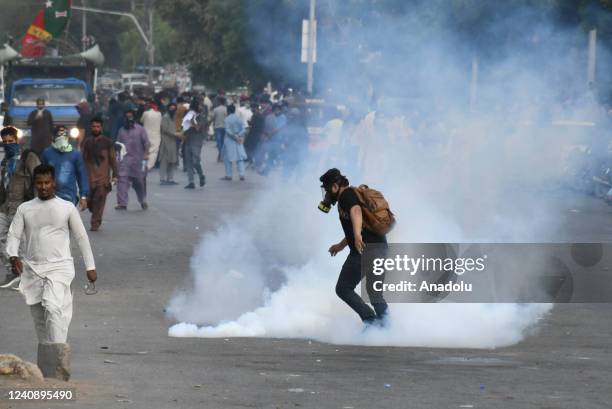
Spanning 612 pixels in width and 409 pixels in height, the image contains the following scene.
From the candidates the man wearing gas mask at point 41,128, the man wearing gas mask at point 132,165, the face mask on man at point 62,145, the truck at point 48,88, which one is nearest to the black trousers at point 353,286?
the face mask on man at point 62,145

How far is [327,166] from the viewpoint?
2694 cm

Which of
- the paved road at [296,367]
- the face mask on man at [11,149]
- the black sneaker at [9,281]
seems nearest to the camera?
the paved road at [296,367]

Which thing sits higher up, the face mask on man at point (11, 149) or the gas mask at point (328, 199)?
the gas mask at point (328, 199)

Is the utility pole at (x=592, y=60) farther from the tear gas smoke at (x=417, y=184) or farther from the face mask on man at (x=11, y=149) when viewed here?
the face mask on man at (x=11, y=149)

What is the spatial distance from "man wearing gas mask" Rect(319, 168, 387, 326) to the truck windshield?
2661 cm

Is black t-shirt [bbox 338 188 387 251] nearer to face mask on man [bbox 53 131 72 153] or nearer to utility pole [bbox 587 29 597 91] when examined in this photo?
face mask on man [bbox 53 131 72 153]

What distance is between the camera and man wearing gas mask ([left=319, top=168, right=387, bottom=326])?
11.0 m

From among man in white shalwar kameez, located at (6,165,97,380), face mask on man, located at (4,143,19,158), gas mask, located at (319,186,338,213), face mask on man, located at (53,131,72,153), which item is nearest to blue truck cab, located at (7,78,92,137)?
face mask on man, located at (53,131,72,153)

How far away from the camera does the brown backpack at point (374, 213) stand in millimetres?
11180

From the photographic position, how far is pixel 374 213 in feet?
36.7

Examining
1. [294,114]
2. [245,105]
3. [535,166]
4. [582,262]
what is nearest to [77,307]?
[582,262]

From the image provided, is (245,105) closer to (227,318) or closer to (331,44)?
(331,44)

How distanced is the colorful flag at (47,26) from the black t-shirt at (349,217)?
1776 inches

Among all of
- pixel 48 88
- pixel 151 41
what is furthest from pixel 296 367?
pixel 151 41
